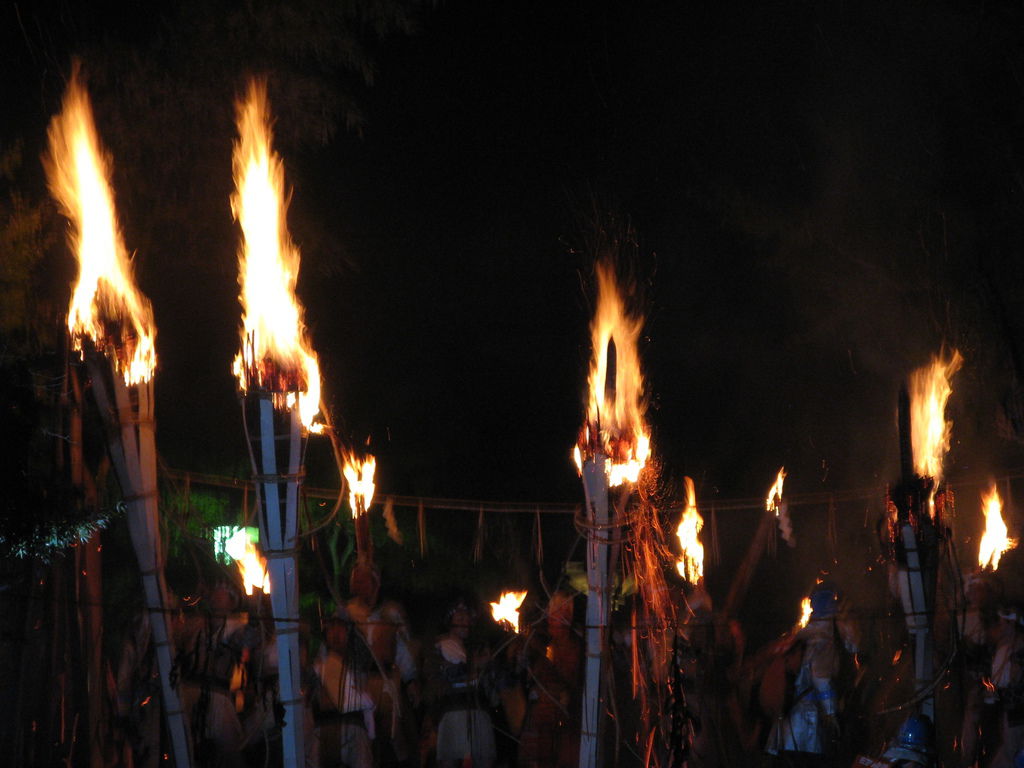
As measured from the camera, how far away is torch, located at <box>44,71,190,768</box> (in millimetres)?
5965

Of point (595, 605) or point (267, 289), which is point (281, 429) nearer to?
point (267, 289)

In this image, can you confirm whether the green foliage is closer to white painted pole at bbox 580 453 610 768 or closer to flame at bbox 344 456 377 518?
flame at bbox 344 456 377 518

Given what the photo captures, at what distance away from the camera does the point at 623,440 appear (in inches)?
266

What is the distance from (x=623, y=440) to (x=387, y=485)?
8410 mm

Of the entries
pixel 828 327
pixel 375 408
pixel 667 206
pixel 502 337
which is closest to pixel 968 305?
pixel 828 327

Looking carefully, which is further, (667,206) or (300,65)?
(667,206)

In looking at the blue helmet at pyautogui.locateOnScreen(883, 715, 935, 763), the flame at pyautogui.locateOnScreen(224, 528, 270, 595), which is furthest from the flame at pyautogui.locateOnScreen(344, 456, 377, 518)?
the blue helmet at pyautogui.locateOnScreen(883, 715, 935, 763)

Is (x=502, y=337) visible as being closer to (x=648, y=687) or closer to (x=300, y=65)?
(x=300, y=65)

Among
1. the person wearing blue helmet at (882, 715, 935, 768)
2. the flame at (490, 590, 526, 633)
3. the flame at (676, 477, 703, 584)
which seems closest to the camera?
the person wearing blue helmet at (882, 715, 935, 768)

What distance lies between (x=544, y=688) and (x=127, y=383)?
3.80 meters

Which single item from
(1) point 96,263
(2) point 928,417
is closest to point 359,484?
(1) point 96,263

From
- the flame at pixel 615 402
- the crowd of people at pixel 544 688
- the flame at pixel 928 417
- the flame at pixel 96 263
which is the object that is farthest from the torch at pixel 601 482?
the flame at pixel 96 263

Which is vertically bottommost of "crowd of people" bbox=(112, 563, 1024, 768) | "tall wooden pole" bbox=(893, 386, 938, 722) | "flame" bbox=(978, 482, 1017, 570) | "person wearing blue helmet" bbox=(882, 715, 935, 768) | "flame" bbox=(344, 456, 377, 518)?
"person wearing blue helmet" bbox=(882, 715, 935, 768)

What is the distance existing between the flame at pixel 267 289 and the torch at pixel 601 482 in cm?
160
